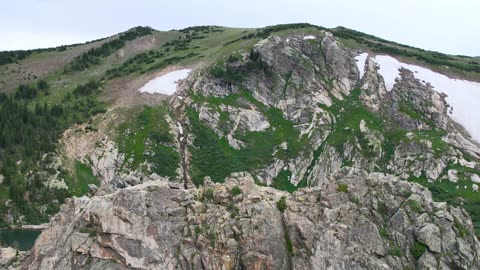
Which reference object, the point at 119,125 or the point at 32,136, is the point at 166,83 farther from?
the point at 32,136

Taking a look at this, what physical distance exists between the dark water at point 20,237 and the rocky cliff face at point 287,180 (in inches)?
954

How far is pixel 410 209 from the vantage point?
139 ft

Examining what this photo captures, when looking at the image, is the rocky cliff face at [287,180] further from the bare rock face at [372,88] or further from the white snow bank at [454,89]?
the white snow bank at [454,89]

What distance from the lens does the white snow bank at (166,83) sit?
158 metres

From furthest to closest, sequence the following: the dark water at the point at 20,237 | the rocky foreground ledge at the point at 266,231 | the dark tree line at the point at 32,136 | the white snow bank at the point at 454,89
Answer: the white snow bank at the point at 454,89, the dark tree line at the point at 32,136, the dark water at the point at 20,237, the rocky foreground ledge at the point at 266,231

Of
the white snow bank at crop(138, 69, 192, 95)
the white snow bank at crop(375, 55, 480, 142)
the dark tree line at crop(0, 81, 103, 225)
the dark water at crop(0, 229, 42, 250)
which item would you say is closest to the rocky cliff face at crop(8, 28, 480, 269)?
the white snow bank at crop(138, 69, 192, 95)

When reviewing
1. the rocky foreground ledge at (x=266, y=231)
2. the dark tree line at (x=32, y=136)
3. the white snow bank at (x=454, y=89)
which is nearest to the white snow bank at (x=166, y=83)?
the dark tree line at (x=32, y=136)

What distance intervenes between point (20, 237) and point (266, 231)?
72617 mm

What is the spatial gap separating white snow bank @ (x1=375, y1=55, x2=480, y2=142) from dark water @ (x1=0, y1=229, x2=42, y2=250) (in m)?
111

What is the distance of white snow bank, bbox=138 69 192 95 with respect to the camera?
157875mm

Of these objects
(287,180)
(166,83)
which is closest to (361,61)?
(287,180)

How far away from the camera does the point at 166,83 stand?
162 m

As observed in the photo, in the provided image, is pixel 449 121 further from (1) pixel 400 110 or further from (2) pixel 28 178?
(2) pixel 28 178

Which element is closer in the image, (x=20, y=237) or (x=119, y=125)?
(x=20, y=237)
